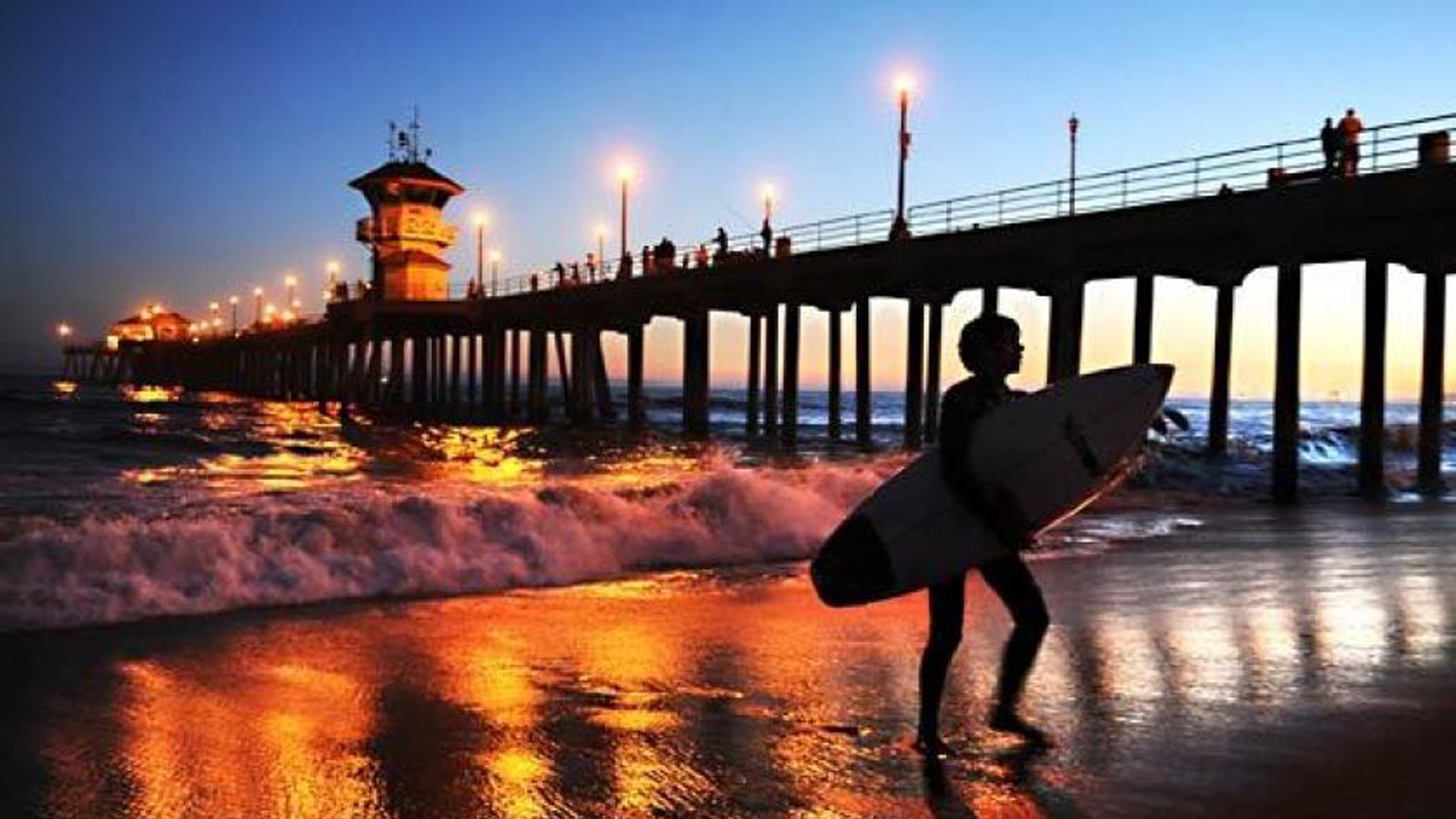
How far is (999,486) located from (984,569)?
15.2 inches

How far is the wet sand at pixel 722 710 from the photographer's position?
13.7 ft

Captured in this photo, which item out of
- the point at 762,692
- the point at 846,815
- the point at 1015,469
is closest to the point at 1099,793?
the point at 846,815

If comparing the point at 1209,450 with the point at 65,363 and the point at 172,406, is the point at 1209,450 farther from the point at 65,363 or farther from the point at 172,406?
the point at 65,363

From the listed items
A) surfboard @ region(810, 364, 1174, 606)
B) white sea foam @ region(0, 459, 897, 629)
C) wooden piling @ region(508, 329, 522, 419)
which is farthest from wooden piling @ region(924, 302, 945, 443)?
wooden piling @ region(508, 329, 522, 419)

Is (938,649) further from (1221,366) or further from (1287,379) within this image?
(1221,366)

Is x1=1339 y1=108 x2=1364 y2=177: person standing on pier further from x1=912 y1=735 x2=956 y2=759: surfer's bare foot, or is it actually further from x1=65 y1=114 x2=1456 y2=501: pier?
x1=912 y1=735 x2=956 y2=759: surfer's bare foot

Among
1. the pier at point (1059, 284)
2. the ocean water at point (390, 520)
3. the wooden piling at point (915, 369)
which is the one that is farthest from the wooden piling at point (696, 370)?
the ocean water at point (390, 520)

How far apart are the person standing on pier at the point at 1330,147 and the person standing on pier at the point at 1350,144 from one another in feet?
0.35

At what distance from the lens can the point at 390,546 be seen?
1032 cm

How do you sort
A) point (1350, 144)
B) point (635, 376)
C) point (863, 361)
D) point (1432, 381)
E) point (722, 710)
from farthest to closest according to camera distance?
point (635, 376)
point (863, 361)
point (1432, 381)
point (1350, 144)
point (722, 710)

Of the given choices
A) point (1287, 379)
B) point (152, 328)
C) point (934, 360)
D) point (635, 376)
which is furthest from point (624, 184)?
point (152, 328)

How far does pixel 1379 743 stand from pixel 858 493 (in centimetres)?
1110

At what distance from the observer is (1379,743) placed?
15.6 ft

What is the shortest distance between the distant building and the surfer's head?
13551 cm
